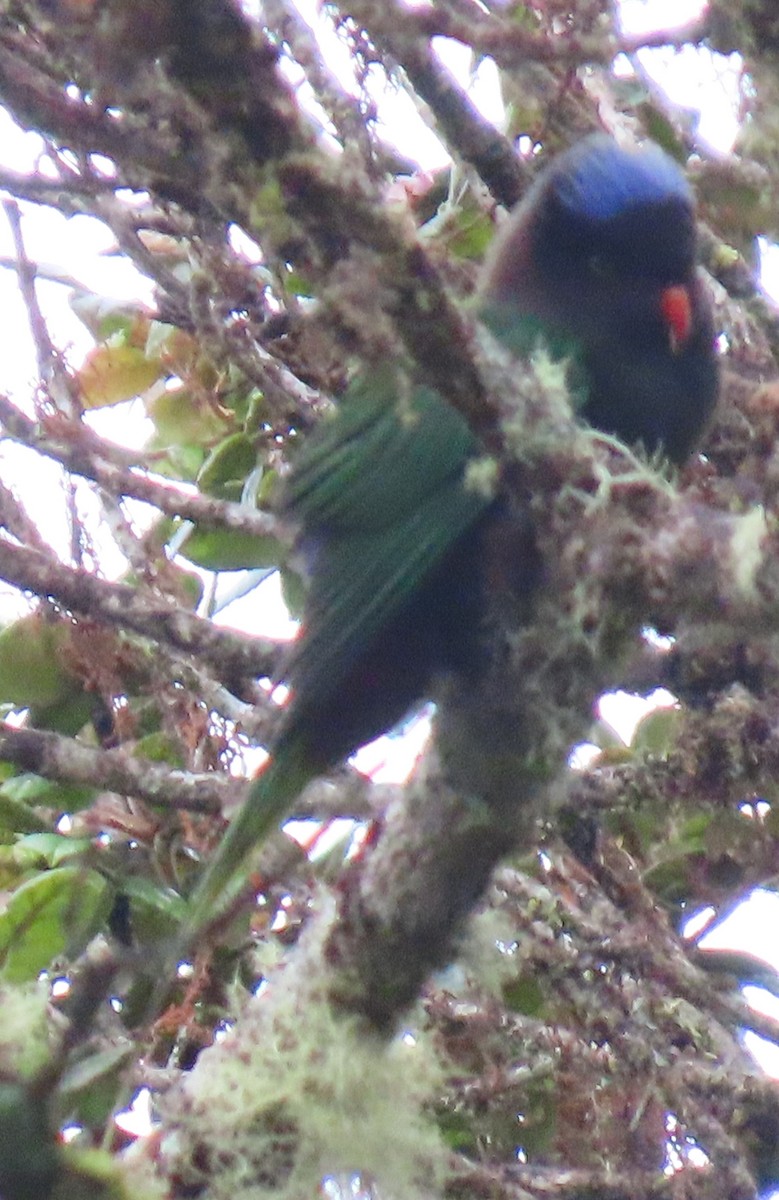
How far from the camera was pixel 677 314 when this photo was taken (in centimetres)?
266

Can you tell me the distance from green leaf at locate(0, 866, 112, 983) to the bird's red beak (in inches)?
50.1

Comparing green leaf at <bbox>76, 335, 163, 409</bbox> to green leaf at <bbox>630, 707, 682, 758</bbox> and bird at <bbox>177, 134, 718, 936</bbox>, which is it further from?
green leaf at <bbox>630, 707, 682, 758</bbox>

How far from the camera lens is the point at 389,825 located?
2.06 metres

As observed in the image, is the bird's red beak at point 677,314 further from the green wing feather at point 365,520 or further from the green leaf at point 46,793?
the green leaf at point 46,793

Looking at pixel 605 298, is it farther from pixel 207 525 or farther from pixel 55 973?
pixel 55 973

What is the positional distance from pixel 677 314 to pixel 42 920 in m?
1.42

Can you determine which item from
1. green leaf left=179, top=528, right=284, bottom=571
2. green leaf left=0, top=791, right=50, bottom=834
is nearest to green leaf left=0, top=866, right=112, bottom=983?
green leaf left=0, top=791, right=50, bottom=834

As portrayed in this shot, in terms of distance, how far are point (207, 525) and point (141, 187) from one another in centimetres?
59

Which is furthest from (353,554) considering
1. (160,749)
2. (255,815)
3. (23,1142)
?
(23,1142)

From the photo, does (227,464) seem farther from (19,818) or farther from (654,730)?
(654,730)

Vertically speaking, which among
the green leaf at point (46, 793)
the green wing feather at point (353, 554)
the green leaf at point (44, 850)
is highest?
the green wing feather at point (353, 554)

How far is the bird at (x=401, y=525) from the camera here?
232 cm

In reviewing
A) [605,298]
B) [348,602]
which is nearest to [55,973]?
[348,602]

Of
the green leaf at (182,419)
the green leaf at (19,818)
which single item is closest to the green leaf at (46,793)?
the green leaf at (19,818)
